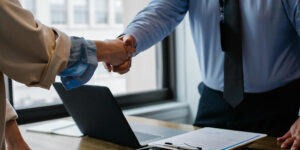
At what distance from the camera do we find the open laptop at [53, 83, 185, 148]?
112 cm

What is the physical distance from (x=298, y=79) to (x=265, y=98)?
0.14 meters

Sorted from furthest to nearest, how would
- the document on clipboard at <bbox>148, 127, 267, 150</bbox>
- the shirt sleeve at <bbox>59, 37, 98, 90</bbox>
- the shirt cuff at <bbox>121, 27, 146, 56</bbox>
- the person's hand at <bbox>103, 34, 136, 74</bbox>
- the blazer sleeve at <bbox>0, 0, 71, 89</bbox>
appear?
the shirt cuff at <bbox>121, 27, 146, 56</bbox>
the person's hand at <bbox>103, 34, 136, 74</bbox>
the document on clipboard at <bbox>148, 127, 267, 150</bbox>
the shirt sleeve at <bbox>59, 37, 98, 90</bbox>
the blazer sleeve at <bbox>0, 0, 71, 89</bbox>

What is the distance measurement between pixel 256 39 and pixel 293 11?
0.17m

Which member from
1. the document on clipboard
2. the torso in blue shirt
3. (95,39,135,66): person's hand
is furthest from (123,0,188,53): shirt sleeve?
the document on clipboard

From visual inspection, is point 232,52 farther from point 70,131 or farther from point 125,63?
point 70,131

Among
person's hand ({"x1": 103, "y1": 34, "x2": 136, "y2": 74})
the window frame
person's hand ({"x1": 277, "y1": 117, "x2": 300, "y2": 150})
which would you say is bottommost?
the window frame

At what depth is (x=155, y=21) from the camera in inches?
62.7

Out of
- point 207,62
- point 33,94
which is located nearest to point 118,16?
point 33,94

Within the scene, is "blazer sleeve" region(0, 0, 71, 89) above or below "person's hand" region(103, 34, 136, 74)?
above

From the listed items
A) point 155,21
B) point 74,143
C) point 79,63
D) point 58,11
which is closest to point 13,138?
point 74,143

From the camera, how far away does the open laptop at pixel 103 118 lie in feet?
3.68

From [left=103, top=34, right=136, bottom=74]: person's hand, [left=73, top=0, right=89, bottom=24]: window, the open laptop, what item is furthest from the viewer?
[left=73, top=0, right=89, bottom=24]: window

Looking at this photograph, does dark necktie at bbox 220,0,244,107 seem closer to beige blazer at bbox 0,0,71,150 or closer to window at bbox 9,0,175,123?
beige blazer at bbox 0,0,71,150

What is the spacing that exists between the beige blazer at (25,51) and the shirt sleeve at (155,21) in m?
0.68
